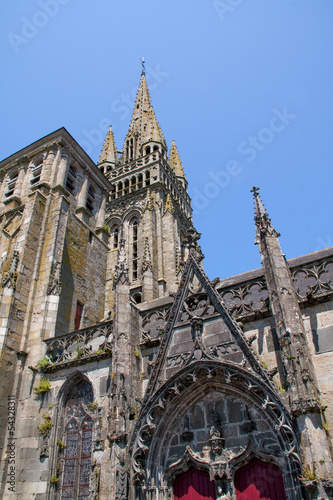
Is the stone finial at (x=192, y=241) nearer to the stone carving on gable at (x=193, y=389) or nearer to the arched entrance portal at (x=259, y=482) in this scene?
the stone carving on gable at (x=193, y=389)

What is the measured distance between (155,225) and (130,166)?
8.16 m

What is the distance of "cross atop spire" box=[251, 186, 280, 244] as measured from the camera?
9672mm

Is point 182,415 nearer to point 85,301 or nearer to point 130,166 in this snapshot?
point 85,301

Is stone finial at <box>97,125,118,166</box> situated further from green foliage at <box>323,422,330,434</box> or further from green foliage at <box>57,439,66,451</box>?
green foliage at <box>323,422,330,434</box>

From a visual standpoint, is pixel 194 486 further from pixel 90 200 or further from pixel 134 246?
pixel 134 246

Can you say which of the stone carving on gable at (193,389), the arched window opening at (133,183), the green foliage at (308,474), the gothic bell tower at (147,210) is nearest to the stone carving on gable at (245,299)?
the stone carving on gable at (193,389)

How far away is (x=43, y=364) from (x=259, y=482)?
6917 millimetres

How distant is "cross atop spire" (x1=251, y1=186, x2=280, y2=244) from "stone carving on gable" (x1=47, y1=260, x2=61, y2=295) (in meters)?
7.24

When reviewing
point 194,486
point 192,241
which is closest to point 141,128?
point 192,241

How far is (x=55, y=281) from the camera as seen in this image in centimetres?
1388

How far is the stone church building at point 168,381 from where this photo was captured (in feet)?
24.6

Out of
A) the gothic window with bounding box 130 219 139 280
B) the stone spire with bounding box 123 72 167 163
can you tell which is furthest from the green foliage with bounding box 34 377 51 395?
the stone spire with bounding box 123 72 167 163

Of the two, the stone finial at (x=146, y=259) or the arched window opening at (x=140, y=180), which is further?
the arched window opening at (x=140, y=180)

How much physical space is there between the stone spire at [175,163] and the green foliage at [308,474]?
120 feet
